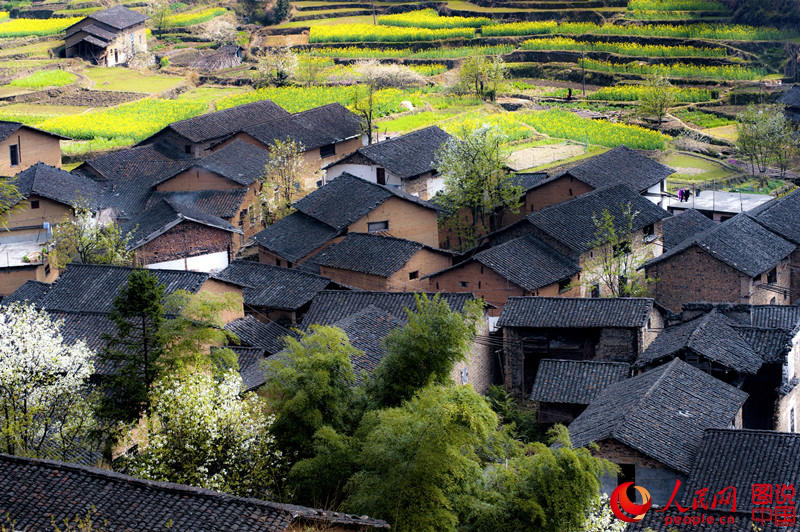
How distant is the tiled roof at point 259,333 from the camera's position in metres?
26.2

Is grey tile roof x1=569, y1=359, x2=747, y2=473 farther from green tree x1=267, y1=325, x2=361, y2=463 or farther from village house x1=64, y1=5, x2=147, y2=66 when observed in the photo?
village house x1=64, y1=5, x2=147, y2=66

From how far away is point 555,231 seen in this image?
31406mm

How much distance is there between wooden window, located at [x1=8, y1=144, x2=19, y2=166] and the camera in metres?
41.4

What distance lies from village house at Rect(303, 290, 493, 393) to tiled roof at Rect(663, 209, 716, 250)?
1049cm

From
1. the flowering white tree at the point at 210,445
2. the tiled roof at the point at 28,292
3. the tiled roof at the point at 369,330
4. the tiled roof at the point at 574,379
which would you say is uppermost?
the flowering white tree at the point at 210,445

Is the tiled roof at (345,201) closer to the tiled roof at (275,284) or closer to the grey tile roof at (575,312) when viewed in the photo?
the tiled roof at (275,284)

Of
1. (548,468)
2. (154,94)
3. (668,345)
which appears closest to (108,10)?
(154,94)

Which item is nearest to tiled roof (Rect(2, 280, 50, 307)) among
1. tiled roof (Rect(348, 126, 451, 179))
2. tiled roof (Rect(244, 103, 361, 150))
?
tiled roof (Rect(348, 126, 451, 179))

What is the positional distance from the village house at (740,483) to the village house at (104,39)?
170 ft

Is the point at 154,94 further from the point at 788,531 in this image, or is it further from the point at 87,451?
the point at 788,531

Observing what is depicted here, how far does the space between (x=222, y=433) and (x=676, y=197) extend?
86.3 ft

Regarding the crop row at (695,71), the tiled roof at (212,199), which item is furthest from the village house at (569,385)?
the crop row at (695,71)

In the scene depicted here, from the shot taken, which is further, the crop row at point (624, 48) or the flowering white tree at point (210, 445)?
the crop row at point (624, 48)

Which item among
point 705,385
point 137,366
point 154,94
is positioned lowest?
point 154,94
